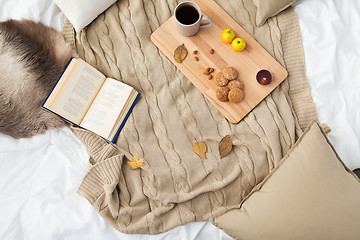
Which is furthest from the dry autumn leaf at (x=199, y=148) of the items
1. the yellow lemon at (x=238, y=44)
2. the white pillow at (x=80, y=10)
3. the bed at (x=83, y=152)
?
the white pillow at (x=80, y=10)

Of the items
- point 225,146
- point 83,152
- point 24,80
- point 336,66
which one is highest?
point 336,66

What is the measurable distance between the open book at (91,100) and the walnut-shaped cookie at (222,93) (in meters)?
0.31

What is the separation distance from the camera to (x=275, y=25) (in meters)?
1.09

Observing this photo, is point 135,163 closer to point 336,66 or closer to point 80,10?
point 80,10

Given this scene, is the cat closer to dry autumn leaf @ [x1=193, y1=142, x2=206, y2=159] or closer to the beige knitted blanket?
the beige knitted blanket

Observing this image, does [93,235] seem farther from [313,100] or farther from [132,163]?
[313,100]

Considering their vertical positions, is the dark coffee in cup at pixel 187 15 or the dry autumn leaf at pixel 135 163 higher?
the dark coffee in cup at pixel 187 15

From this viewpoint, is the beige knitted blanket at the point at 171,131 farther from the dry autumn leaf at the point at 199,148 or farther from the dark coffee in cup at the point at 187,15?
the dark coffee in cup at the point at 187,15

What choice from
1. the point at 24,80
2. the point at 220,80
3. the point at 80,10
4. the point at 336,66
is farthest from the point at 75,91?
the point at 336,66

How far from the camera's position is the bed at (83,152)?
3.20 ft

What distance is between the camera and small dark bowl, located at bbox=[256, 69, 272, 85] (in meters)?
1.02

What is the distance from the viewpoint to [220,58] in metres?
1.06

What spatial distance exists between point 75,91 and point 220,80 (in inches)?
21.7

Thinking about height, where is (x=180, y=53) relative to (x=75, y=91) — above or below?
above
